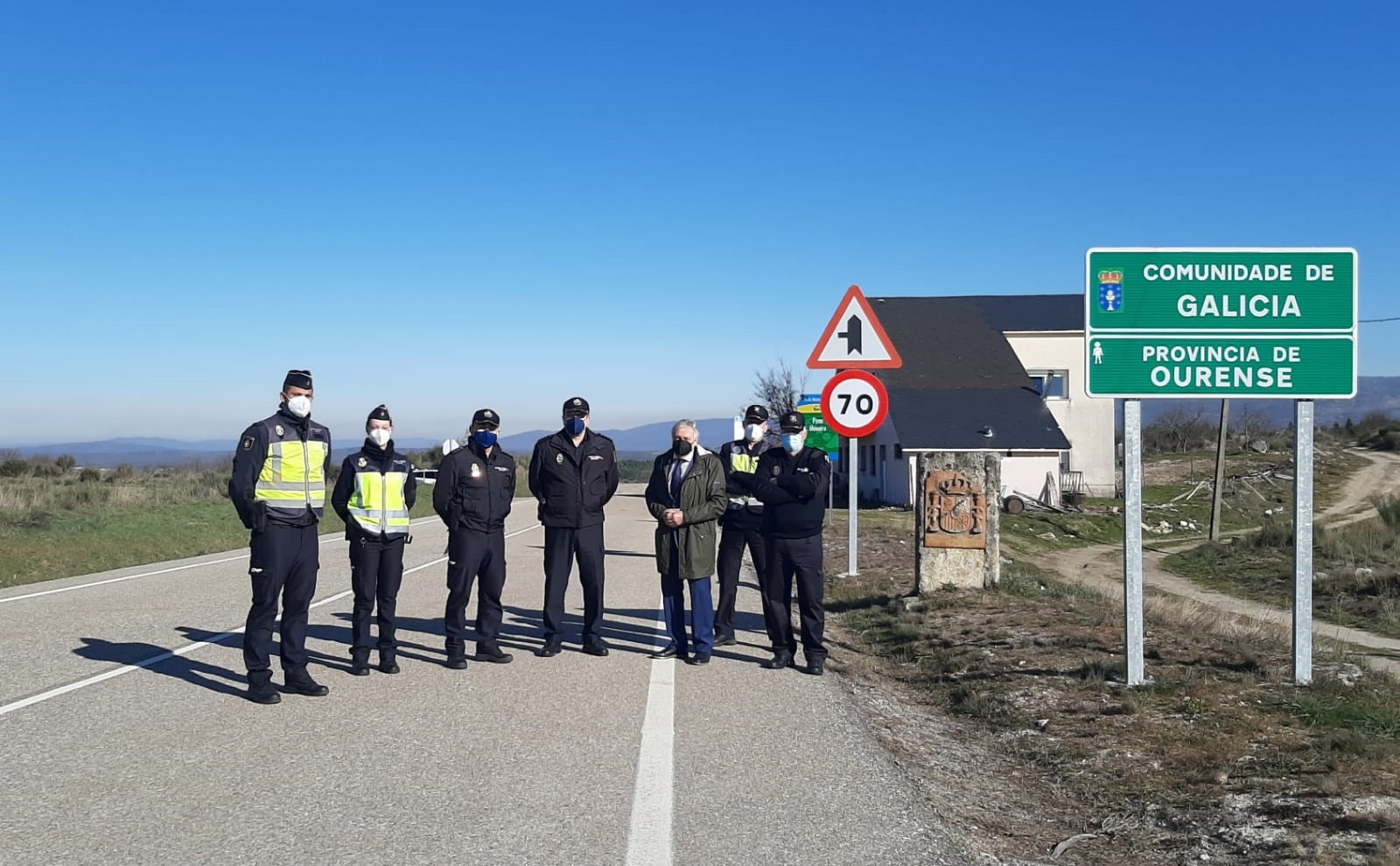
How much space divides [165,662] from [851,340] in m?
7.47

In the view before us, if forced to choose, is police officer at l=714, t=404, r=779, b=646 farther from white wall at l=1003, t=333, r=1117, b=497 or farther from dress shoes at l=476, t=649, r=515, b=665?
white wall at l=1003, t=333, r=1117, b=497

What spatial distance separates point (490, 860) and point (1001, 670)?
17.4 feet

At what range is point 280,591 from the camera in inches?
339

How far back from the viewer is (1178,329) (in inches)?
339

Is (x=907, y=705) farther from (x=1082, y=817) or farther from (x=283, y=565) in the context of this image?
(x=283, y=565)

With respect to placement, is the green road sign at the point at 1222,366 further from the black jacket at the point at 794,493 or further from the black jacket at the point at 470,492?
the black jacket at the point at 470,492

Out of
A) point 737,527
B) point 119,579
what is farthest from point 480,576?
point 119,579

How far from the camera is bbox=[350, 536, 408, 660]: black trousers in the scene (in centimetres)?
916

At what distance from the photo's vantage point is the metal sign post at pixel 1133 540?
8.13 meters

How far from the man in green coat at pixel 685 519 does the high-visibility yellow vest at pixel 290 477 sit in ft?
8.66

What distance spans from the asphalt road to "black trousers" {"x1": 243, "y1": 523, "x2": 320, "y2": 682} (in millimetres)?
276

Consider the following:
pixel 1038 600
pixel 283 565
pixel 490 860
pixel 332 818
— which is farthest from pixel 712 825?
pixel 1038 600

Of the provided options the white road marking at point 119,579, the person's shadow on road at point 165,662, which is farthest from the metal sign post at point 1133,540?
the white road marking at point 119,579

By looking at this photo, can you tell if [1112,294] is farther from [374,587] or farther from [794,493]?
[374,587]
